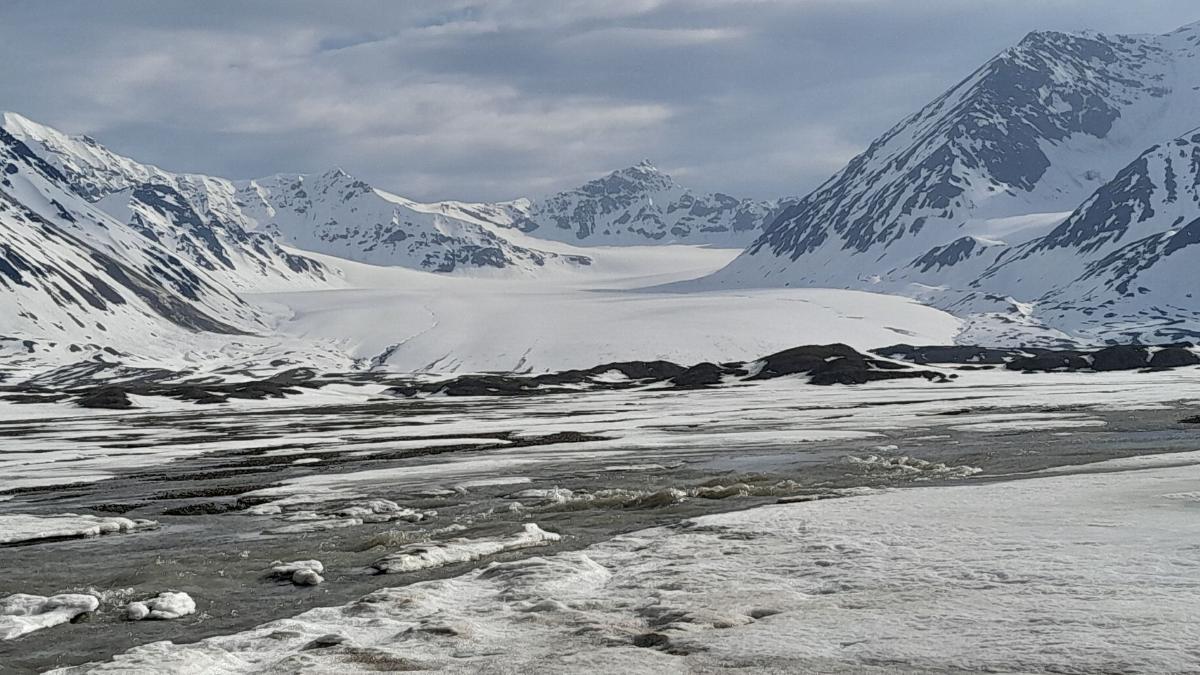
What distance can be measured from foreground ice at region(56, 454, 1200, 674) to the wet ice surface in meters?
0.09

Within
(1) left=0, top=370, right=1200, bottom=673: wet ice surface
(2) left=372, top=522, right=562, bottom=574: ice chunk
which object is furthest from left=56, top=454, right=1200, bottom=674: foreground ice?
(2) left=372, top=522, right=562, bottom=574: ice chunk

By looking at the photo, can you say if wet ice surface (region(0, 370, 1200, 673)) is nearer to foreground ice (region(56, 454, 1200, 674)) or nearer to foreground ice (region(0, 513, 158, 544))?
foreground ice (region(56, 454, 1200, 674))

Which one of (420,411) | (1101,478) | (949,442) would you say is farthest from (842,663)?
(420,411)

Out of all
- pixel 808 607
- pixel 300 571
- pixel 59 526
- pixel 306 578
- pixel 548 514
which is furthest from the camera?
pixel 59 526

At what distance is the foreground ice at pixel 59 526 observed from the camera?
26562mm

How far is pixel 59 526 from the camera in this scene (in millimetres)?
28141

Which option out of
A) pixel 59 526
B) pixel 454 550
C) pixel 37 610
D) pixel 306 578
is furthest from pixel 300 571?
pixel 59 526

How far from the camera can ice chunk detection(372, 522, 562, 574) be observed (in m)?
20.0

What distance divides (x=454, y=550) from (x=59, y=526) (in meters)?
13.7

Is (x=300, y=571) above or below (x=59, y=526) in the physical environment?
above

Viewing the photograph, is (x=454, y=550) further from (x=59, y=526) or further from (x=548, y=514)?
(x=59, y=526)

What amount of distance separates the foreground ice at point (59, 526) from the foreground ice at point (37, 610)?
31.0 ft

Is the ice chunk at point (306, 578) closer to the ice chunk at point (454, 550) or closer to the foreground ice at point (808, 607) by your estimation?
the ice chunk at point (454, 550)

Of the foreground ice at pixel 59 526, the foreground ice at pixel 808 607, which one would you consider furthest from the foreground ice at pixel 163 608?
the foreground ice at pixel 59 526
